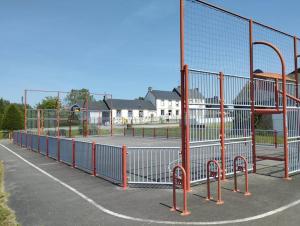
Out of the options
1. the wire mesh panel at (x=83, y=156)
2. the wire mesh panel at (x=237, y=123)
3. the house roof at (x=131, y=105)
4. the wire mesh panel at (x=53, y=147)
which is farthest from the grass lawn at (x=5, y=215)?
the house roof at (x=131, y=105)

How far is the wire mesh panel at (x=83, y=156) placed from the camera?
37.9 feet

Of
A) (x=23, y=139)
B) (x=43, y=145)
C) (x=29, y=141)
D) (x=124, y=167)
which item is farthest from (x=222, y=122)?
(x=23, y=139)

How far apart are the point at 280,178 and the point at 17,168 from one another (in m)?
10.2

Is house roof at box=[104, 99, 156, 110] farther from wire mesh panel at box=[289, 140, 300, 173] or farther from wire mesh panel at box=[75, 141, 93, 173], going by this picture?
wire mesh panel at box=[289, 140, 300, 173]

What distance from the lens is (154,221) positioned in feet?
20.4

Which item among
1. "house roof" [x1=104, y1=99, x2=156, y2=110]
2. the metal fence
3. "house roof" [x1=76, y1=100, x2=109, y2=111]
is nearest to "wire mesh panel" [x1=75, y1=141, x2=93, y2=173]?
the metal fence

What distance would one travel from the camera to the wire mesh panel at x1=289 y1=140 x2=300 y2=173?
10922mm

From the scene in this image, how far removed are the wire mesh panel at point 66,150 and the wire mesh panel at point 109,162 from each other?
301cm

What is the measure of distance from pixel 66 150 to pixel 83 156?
232cm

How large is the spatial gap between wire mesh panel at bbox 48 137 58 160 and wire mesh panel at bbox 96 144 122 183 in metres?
5.34

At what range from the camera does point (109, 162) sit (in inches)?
396

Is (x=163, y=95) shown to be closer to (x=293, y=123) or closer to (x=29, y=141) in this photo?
(x=29, y=141)

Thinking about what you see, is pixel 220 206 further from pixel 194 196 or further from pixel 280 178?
pixel 280 178

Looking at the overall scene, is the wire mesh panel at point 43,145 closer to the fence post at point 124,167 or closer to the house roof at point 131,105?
the fence post at point 124,167
